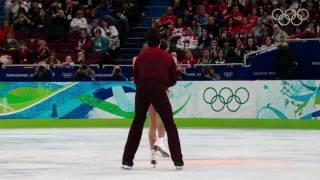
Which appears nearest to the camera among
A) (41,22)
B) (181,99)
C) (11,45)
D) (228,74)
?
(181,99)

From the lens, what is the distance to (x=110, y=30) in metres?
30.4

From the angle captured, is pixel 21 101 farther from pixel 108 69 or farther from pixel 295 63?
pixel 295 63

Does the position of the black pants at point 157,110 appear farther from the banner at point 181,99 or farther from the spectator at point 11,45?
the spectator at point 11,45

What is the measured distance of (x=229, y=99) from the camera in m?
24.8

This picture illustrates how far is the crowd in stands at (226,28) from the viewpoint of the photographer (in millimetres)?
26875

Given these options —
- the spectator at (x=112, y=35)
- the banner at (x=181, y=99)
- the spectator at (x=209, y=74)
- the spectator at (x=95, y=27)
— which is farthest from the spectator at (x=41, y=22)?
the spectator at (x=209, y=74)

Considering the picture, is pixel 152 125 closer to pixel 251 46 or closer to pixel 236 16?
pixel 251 46

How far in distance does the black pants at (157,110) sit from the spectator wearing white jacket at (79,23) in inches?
776

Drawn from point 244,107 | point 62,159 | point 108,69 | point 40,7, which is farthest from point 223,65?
point 62,159

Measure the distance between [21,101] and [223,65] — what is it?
640 centimetres

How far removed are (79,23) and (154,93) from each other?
20080 millimetres

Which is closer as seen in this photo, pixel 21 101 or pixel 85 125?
pixel 85 125

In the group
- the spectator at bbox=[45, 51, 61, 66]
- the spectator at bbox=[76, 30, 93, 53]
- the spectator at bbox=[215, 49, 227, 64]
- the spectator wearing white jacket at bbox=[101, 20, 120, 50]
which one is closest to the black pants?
the spectator at bbox=[215, 49, 227, 64]

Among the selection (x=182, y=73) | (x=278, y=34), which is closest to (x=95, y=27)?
(x=182, y=73)
